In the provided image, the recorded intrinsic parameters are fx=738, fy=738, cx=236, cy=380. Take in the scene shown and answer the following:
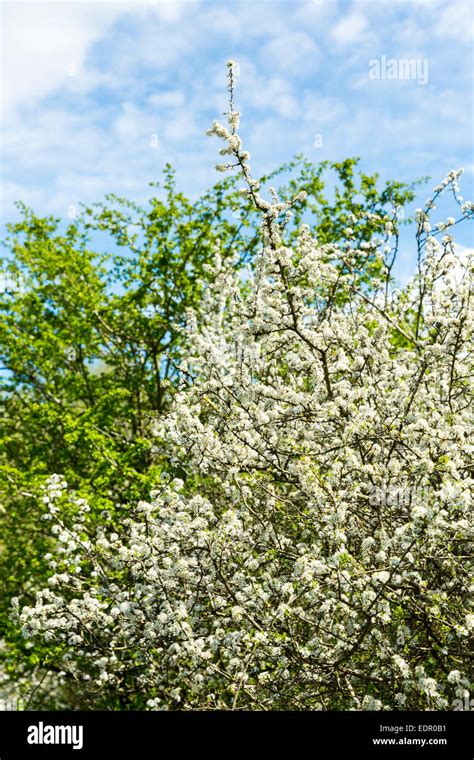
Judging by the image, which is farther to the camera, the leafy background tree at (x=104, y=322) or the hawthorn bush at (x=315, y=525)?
the leafy background tree at (x=104, y=322)

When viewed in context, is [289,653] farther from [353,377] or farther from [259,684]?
[353,377]

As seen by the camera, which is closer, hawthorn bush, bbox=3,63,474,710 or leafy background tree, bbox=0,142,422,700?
hawthorn bush, bbox=3,63,474,710

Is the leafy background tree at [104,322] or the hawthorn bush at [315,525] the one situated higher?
the leafy background tree at [104,322]

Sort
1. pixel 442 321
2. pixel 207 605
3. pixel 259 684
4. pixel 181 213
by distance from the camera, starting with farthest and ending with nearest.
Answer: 1. pixel 181 213
2. pixel 207 605
3. pixel 442 321
4. pixel 259 684

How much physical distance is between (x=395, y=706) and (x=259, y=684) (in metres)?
1.09

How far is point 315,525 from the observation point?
5.82 metres

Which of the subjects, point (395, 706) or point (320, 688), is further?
point (320, 688)

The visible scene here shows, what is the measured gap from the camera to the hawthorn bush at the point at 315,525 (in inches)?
202

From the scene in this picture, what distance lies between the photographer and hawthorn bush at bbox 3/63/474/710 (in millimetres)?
5121

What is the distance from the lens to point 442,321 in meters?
6.16

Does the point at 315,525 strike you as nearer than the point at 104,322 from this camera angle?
Yes

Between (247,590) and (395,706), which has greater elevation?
(247,590)

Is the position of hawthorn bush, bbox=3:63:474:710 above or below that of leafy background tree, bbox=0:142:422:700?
below
